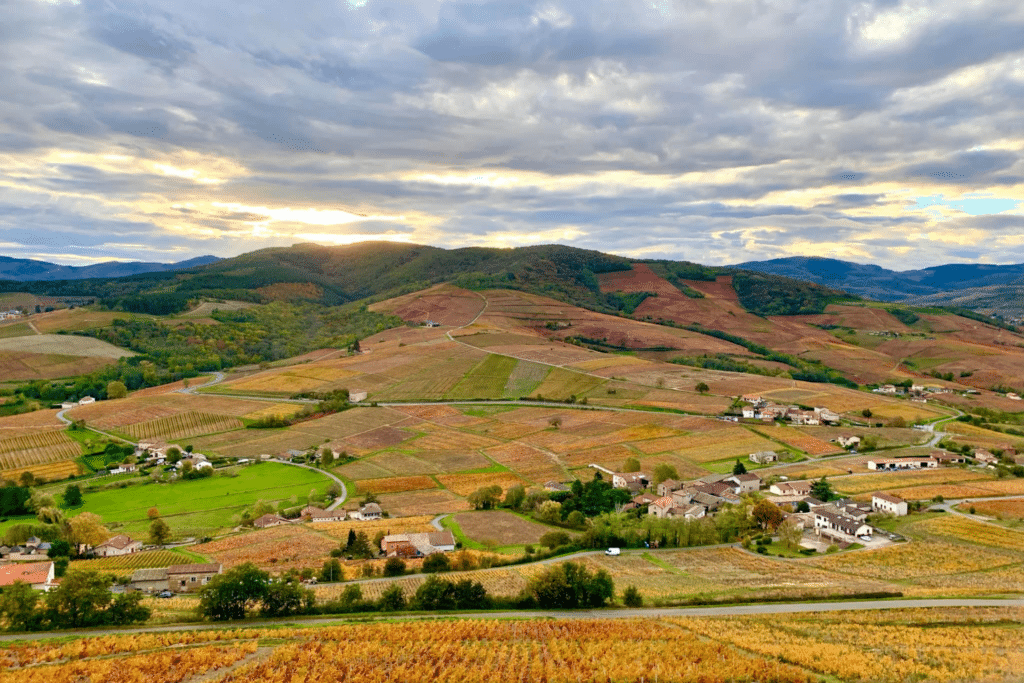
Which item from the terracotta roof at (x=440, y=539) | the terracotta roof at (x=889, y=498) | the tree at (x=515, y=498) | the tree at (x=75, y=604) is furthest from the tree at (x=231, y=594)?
the terracotta roof at (x=889, y=498)

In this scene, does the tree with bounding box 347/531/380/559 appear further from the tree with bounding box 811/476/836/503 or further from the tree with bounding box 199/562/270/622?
the tree with bounding box 811/476/836/503

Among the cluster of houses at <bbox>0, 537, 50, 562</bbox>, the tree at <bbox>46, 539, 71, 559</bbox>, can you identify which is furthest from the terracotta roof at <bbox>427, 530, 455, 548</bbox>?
the cluster of houses at <bbox>0, 537, 50, 562</bbox>

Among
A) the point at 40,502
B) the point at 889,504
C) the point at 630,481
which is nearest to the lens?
the point at 889,504

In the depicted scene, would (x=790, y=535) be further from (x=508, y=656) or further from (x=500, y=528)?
(x=508, y=656)

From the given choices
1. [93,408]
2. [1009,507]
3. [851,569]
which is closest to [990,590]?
[851,569]

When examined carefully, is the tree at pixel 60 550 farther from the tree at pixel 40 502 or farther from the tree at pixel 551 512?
the tree at pixel 551 512

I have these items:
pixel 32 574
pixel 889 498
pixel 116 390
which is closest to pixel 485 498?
pixel 32 574
